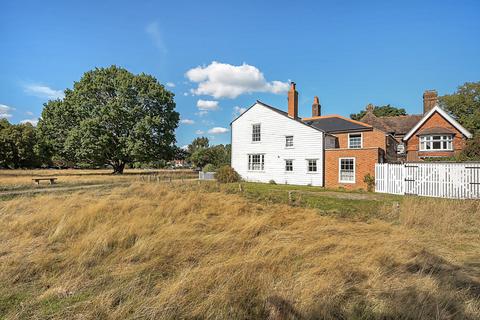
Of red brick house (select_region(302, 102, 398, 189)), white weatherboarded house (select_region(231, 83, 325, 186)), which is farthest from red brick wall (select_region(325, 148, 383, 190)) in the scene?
white weatherboarded house (select_region(231, 83, 325, 186))

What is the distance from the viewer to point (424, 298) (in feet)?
11.0

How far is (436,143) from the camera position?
27.5 meters

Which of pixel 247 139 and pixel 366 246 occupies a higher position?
pixel 247 139

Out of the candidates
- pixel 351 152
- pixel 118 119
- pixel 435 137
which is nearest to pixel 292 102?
pixel 351 152

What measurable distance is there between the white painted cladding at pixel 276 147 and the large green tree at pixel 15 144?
5020 cm

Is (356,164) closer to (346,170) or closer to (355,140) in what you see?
(346,170)

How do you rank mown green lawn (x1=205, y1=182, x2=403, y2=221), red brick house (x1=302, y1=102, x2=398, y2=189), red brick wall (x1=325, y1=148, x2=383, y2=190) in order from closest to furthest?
mown green lawn (x1=205, y1=182, x2=403, y2=221)
red brick wall (x1=325, y1=148, x2=383, y2=190)
red brick house (x1=302, y1=102, x2=398, y2=189)

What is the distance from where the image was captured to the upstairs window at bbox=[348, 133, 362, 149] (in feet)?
89.4

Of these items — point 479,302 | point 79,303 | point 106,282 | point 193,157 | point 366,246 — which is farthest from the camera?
point 193,157

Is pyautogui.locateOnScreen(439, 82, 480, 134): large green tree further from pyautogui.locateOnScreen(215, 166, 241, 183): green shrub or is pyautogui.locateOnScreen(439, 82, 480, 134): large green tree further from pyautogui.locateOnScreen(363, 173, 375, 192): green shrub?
pyautogui.locateOnScreen(215, 166, 241, 183): green shrub

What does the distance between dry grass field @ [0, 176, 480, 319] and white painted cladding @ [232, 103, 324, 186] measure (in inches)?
698

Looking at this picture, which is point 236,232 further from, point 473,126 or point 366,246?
point 473,126

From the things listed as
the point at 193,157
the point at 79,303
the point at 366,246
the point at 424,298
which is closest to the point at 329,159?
the point at 366,246

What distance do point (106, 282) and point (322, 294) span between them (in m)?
3.04
